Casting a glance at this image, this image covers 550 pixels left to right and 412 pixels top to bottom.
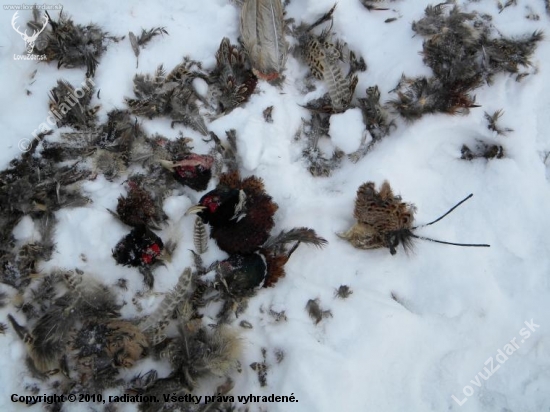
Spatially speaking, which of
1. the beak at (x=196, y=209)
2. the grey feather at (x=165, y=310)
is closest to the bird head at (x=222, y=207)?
the beak at (x=196, y=209)

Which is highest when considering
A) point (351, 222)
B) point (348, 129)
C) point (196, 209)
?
point (348, 129)

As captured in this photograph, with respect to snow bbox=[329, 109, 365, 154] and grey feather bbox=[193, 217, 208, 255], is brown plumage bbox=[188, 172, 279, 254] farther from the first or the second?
snow bbox=[329, 109, 365, 154]

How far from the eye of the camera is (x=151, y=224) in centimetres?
400

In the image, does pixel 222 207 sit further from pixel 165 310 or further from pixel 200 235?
pixel 165 310

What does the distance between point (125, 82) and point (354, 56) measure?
2.47 m

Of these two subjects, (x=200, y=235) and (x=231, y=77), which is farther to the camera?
(x=231, y=77)

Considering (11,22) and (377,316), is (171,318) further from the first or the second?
(11,22)

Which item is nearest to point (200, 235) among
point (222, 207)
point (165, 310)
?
point (222, 207)

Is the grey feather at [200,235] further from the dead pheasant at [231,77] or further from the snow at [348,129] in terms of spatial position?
the snow at [348,129]

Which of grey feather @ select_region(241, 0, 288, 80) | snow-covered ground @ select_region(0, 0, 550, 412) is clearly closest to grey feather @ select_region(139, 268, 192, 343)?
snow-covered ground @ select_region(0, 0, 550, 412)

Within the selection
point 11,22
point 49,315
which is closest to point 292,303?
point 49,315

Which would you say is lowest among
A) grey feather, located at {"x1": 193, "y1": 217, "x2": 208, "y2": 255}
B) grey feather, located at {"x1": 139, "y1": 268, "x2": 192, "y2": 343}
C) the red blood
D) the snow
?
grey feather, located at {"x1": 139, "y1": 268, "x2": 192, "y2": 343}

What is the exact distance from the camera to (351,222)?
4.14 metres

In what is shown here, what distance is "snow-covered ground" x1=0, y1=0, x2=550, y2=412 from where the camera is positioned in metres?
3.84
